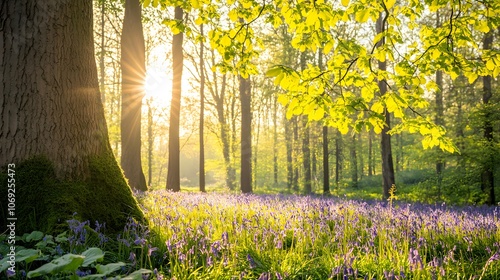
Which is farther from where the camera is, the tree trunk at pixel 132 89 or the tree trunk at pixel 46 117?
the tree trunk at pixel 132 89

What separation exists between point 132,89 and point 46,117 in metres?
8.14

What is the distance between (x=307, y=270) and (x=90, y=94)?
125 inches

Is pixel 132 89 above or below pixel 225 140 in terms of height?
above

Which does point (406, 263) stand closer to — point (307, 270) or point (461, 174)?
point (307, 270)

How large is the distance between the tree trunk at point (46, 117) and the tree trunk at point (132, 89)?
6.63 metres

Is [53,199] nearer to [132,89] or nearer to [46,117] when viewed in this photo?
[46,117]

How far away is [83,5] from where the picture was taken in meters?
4.09

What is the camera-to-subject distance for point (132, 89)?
37.6 feet

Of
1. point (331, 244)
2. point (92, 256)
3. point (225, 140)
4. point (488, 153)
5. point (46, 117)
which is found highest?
point (225, 140)

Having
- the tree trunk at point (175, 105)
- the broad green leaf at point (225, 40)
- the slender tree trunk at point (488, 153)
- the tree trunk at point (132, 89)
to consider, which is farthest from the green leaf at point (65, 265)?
the tree trunk at point (175, 105)

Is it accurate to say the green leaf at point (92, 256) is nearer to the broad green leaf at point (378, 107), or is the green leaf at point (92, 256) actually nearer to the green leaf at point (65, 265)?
the green leaf at point (65, 265)

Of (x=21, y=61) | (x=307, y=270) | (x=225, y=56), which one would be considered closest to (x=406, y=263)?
(x=307, y=270)

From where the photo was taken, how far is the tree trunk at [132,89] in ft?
34.8

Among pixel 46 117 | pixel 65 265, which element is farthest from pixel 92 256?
pixel 46 117
